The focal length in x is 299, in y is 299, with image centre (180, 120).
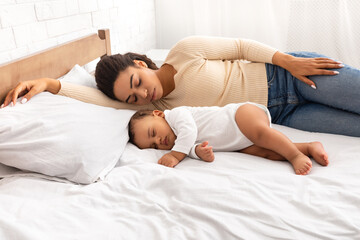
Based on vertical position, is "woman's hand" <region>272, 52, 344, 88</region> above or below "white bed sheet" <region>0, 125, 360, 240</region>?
above

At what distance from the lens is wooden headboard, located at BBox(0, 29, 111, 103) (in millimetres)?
1121

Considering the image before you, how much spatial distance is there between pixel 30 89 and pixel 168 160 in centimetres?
61

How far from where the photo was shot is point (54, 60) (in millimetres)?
1378

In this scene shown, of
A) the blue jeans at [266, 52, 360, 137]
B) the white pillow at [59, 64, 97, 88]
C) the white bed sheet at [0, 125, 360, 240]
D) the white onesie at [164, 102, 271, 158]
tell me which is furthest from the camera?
the white pillow at [59, 64, 97, 88]

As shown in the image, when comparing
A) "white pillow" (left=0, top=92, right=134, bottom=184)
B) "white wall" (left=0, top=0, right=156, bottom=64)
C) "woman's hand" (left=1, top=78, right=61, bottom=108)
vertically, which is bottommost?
"white pillow" (left=0, top=92, right=134, bottom=184)

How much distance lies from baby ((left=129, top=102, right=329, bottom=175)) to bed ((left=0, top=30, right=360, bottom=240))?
50 mm

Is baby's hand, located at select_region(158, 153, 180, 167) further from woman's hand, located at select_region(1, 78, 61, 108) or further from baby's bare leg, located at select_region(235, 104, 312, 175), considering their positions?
woman's hand, located at select_region(1, 78, 61, 108)

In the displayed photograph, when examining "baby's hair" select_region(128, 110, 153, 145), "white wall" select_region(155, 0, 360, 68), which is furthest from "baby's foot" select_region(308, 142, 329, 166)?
"white wall" select_region(155, 0, 360, 68)

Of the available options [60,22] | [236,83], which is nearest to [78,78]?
[60,22]

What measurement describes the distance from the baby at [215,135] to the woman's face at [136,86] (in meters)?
0.10

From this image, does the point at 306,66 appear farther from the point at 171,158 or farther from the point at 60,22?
the point at 60,22

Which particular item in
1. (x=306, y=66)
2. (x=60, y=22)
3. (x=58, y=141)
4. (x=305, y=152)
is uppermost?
(x=60, y=22)

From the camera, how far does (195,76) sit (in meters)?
1.50

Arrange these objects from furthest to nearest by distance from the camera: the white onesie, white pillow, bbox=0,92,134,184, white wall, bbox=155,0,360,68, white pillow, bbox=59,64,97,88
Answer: white wall, bbox=155,0,360,68, white pillow, bbox=59,64,97,88, the white onesie, white pillow, bbox=0,92,134,184
